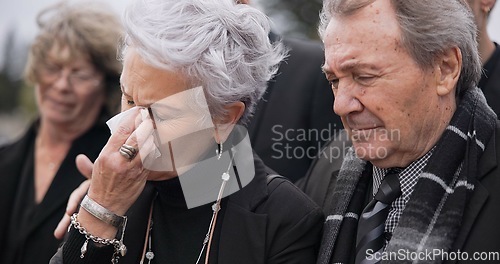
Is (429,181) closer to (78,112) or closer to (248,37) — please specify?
(248,37)

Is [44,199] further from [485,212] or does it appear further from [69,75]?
[485,212]

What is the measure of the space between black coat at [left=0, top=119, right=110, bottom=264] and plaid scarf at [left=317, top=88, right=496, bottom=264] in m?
2.11

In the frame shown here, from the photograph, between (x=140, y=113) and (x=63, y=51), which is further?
(x=63, y=51)

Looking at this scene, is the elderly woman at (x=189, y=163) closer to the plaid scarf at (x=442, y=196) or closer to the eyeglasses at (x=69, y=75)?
the plaid scarf at (x=442, y=196)

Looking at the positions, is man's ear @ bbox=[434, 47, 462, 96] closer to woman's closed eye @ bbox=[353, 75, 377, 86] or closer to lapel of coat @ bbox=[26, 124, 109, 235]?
woman's closed eye @ bbox=[353, 75, 377, 86]

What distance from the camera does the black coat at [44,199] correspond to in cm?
443

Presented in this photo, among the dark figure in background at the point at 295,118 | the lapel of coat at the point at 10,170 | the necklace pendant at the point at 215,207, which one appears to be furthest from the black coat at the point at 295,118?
the lapel of coat at the point at 10,170

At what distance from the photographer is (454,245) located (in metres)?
2.54

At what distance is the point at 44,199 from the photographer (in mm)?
4555

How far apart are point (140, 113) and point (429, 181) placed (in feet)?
3.56

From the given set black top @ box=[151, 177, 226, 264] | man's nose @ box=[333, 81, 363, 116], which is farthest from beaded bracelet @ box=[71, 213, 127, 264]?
man's nose @ box=[333, 81, 363, 116]

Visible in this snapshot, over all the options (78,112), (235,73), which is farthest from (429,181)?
(78,112)

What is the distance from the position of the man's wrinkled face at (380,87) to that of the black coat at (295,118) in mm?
1272

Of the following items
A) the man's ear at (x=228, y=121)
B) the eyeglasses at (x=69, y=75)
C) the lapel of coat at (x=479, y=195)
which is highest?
the man's ear at (x=228, y=121)
